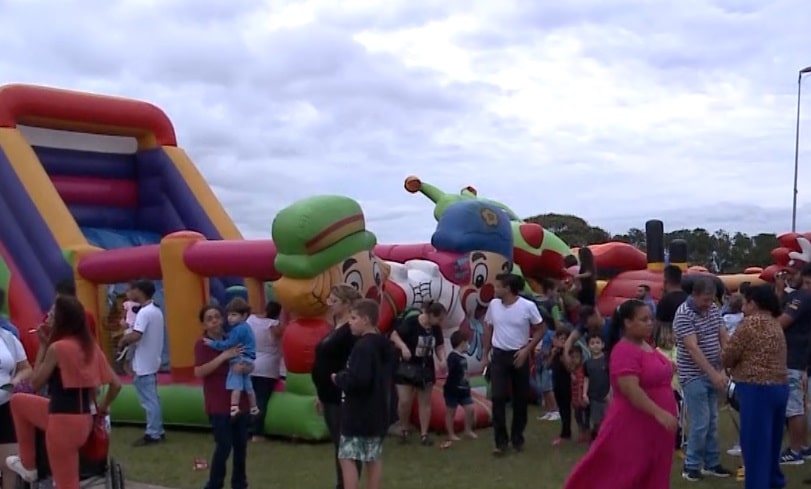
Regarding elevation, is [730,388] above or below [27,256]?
below

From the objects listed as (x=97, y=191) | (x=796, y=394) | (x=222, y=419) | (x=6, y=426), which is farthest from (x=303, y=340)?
(x=97, y=191)

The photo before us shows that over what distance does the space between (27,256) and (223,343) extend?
531cm

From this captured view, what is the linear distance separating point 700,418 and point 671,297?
3.52ft

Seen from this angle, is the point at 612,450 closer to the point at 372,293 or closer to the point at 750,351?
the point at 750,351

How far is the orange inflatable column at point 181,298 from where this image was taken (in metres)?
9.34

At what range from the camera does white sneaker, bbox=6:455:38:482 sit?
17.7 ft

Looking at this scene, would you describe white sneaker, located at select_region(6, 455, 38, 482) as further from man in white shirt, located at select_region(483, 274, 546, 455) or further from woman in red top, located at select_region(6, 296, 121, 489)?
man in white shirt, located at select_region(483, 274, 546, 455)

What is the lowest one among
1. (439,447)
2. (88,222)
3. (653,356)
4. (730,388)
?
(439,447)

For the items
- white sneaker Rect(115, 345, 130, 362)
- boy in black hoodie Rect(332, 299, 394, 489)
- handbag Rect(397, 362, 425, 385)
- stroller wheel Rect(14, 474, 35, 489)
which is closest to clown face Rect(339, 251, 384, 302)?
handbag Rect(397, 362, 425, 385)

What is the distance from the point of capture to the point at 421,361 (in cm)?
851

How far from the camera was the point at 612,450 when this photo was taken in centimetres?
480

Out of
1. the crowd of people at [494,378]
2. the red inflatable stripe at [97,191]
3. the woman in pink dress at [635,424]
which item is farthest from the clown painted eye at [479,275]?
the red inflatable stripe at [97,191]

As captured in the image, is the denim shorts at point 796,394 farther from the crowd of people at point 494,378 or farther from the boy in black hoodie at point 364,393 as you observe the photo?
the boy in black hoodie at point 364,393

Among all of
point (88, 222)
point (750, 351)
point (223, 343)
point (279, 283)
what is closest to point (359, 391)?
point (223, 343)
